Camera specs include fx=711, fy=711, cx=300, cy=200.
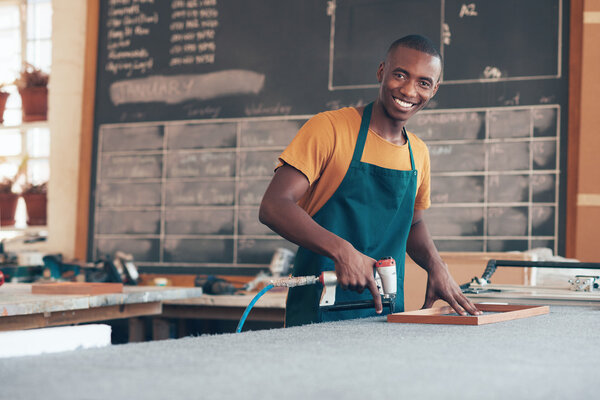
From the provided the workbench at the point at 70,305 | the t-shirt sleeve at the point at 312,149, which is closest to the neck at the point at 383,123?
the t-shirt sleeve at the point at 312,149

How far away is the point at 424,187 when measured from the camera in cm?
237

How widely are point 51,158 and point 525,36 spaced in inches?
137

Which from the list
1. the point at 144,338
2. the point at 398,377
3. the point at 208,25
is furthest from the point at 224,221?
the point at 398,377

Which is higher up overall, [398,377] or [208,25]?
[208,25]

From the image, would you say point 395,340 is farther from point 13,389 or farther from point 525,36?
point 525,36

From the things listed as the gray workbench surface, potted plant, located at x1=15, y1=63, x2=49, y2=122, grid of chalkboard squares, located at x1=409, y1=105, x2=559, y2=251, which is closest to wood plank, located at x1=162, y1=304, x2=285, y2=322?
grid of chalkboard squares, located at x1=409, y1=105, x2=559, y2=251

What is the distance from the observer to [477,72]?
430 cm

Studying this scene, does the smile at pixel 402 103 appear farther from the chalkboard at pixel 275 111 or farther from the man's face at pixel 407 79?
the chalkboard at pixel 275 111

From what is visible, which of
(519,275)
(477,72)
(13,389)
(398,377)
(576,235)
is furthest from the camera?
(477,72)

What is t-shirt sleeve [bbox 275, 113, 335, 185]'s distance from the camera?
1.95 m

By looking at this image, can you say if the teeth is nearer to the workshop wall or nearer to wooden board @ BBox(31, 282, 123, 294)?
wooden board @ BBox(31, 282, 123, 294)

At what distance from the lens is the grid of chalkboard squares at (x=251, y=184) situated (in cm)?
416

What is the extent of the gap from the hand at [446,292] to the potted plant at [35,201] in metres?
4.12

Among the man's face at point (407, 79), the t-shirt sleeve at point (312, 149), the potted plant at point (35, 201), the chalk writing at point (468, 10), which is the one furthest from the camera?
the potted plant at point (35, 201)
